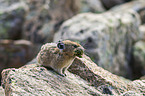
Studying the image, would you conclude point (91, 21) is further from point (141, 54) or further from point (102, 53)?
point (141, 54)

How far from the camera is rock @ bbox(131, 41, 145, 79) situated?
597 inches

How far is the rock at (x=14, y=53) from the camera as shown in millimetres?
18453

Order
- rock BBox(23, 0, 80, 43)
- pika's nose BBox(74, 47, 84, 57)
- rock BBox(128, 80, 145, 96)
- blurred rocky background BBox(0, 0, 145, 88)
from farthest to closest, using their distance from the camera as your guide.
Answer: rock BBox(23, 0, 80, 43) → blurred rocky background BBox(0, 0, 145, 88) → rock BBox(128, 80, 145, 96) → pika's nose BBox(74, 47, 84, 57)

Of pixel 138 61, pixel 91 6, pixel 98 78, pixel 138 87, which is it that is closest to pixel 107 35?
pixel 138 61

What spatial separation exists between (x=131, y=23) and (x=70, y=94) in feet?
39.9

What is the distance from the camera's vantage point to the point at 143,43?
16750 mm

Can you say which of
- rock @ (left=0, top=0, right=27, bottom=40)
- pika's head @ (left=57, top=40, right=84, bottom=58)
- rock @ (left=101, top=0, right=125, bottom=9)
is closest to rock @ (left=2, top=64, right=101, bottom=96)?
pika's head @ (left=57, top=40, right=84, bottom=58)

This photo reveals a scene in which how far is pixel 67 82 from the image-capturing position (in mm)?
5375

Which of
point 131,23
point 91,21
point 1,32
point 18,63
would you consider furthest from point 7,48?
point 131,23

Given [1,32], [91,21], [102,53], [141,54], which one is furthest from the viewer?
[1,32]

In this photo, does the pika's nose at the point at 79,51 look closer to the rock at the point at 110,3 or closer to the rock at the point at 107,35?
the rock at the point at 107,35

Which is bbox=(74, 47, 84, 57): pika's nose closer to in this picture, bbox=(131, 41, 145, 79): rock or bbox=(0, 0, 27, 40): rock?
bbox=(131, 41, 145, 79): rock

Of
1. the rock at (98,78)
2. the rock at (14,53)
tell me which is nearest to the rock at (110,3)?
the rock at (14,53)

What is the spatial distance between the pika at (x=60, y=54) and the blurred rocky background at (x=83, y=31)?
4.70 ft
